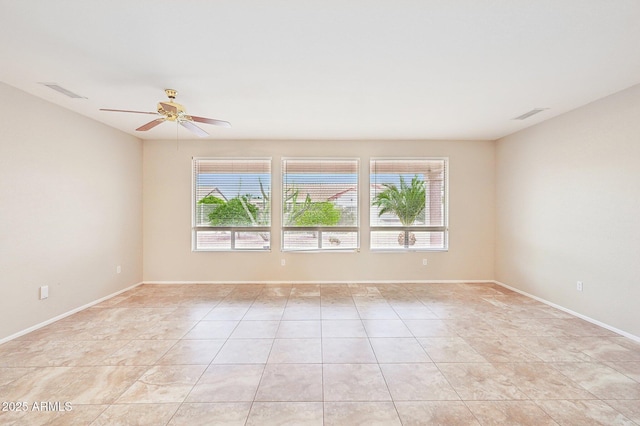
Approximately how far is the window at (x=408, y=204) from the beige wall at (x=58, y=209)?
173 inches

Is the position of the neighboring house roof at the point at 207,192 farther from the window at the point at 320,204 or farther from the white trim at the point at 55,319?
the white trim at the point at 55,319

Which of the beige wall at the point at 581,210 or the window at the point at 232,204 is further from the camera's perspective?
the window at the point at 232,204

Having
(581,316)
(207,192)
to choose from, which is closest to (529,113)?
(581,316)

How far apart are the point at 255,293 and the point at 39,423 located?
2.89 meters

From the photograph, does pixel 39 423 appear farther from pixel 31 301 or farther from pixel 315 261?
pixel 315 261

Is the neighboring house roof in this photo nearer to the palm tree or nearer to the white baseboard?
the white baseboard

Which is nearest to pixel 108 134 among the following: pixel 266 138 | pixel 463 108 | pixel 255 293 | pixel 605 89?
pixel 266 138

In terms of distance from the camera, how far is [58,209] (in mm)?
3471

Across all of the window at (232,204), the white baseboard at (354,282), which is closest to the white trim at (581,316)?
the white baseboard at (354,282)

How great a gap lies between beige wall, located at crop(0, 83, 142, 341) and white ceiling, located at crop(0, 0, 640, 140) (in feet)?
1.30

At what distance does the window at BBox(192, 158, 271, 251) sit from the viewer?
5164mm

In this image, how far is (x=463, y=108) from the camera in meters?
3.56

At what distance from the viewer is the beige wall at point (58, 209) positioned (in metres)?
2.92

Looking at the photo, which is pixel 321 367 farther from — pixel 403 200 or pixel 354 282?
pixel 403 200
